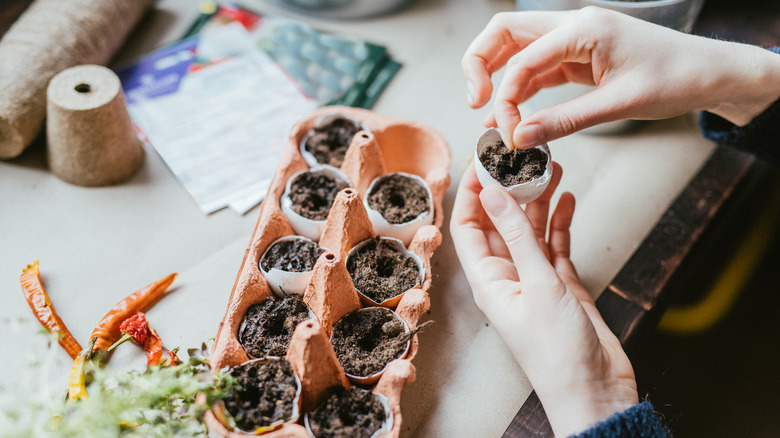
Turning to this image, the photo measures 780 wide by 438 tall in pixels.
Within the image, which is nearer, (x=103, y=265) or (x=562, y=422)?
(x=562, y=422)

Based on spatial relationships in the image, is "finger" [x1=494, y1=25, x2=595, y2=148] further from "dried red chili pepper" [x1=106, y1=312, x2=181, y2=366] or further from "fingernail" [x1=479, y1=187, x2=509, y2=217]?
"dried red chili pepper" [x1=106, y1=312, x2=181, y2=366]

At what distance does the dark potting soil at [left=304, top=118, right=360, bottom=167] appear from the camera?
3.14 ft

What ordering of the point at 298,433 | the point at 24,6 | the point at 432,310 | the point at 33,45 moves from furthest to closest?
the point at 24,6, the point at 33,45, the point at 432,310, the point at 298,433

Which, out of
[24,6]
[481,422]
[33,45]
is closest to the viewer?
[481,422]

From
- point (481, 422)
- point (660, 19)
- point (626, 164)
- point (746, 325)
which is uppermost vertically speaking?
point (660, 19)

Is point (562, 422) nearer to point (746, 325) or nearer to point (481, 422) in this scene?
point (481, 422)

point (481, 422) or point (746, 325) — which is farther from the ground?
point (481, 422)

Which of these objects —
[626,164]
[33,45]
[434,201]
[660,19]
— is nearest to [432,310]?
[434,201]

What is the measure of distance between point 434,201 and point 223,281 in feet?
1.20

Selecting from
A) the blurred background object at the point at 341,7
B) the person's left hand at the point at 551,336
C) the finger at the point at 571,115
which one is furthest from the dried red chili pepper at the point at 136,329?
the blurred background object at the point at 341,7

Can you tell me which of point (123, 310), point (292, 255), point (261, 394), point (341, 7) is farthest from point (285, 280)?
point (341, 7)

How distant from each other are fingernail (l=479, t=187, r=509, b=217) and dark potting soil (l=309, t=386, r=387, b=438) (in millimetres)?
269

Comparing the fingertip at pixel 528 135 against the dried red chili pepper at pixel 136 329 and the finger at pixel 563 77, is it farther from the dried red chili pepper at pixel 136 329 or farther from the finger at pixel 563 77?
the dried red chili pepper at pixel 136 329

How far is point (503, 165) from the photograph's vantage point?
2.57 feet
